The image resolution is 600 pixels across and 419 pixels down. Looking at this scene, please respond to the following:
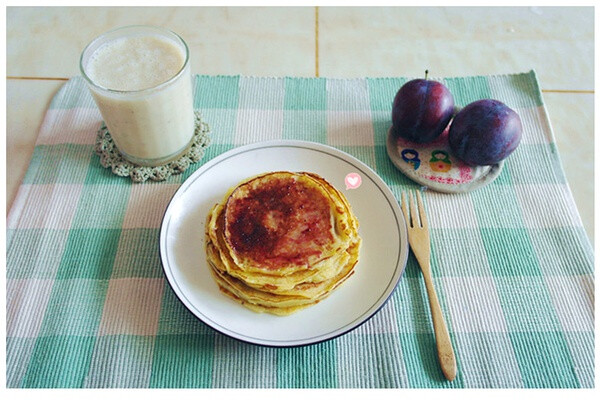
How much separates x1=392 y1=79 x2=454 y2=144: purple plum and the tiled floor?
0.38 metres

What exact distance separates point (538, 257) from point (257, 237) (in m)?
0.74

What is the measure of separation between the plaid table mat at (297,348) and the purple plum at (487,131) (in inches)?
3.7

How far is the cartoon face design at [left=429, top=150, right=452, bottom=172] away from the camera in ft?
4.70

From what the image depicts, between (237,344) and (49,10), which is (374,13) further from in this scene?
(237,344)

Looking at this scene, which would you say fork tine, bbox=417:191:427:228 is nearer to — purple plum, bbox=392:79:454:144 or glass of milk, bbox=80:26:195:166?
purple plum, bbox=392:79:454:144

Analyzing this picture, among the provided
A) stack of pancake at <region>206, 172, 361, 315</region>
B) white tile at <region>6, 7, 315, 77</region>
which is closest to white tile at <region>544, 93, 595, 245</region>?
stack of pancake at <region>206, 172, 361, 315</region>

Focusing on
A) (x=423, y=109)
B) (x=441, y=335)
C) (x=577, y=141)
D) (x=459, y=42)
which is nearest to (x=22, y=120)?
(x=423, y=109)

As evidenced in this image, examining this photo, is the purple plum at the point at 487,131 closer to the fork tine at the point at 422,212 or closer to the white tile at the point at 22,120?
the fork tine at the point at 422,212

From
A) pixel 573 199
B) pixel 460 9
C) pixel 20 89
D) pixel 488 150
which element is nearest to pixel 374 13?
pixel 460 9

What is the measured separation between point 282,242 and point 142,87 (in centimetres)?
57

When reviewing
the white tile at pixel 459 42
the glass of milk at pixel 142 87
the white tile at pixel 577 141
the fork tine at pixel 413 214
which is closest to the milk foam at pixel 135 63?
the glass of milk at pixel 142 87

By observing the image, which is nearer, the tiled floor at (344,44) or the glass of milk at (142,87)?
the glass of milk at (142,87)

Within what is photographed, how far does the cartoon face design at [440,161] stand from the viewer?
143 centimetres

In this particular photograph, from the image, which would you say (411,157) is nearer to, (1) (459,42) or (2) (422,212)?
(2) (422,212)
